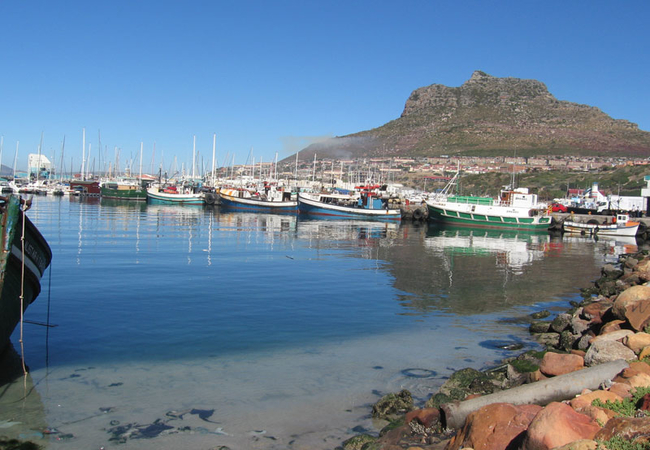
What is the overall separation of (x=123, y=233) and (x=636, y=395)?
3604 centimetres

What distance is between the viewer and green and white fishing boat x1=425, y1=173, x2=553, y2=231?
61.3 metres

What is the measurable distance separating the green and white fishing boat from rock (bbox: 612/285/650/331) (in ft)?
170

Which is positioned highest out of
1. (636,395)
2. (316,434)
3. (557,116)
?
(557,116)

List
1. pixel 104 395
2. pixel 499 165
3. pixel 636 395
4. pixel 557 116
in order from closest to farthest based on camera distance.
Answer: pixel 636 395, pixel 104 395, pixel 499 165, pixel 557 116

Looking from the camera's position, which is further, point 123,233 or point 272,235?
point 272,235

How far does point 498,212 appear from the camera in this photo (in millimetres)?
62938

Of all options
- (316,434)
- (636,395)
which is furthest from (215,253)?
(636,395)

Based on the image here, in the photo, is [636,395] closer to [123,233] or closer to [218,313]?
[218,313]

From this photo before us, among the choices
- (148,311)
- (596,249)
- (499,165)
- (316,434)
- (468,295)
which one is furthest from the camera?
(499,165)

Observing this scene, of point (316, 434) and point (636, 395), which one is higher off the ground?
point (636, 395)

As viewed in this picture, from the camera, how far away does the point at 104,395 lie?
9336 millimetres

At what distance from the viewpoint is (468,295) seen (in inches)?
774

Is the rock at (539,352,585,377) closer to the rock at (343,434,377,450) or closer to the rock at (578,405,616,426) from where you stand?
the rock at (578,405,616,426)

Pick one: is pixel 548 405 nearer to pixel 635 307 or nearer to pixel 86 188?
pixel 635 307
